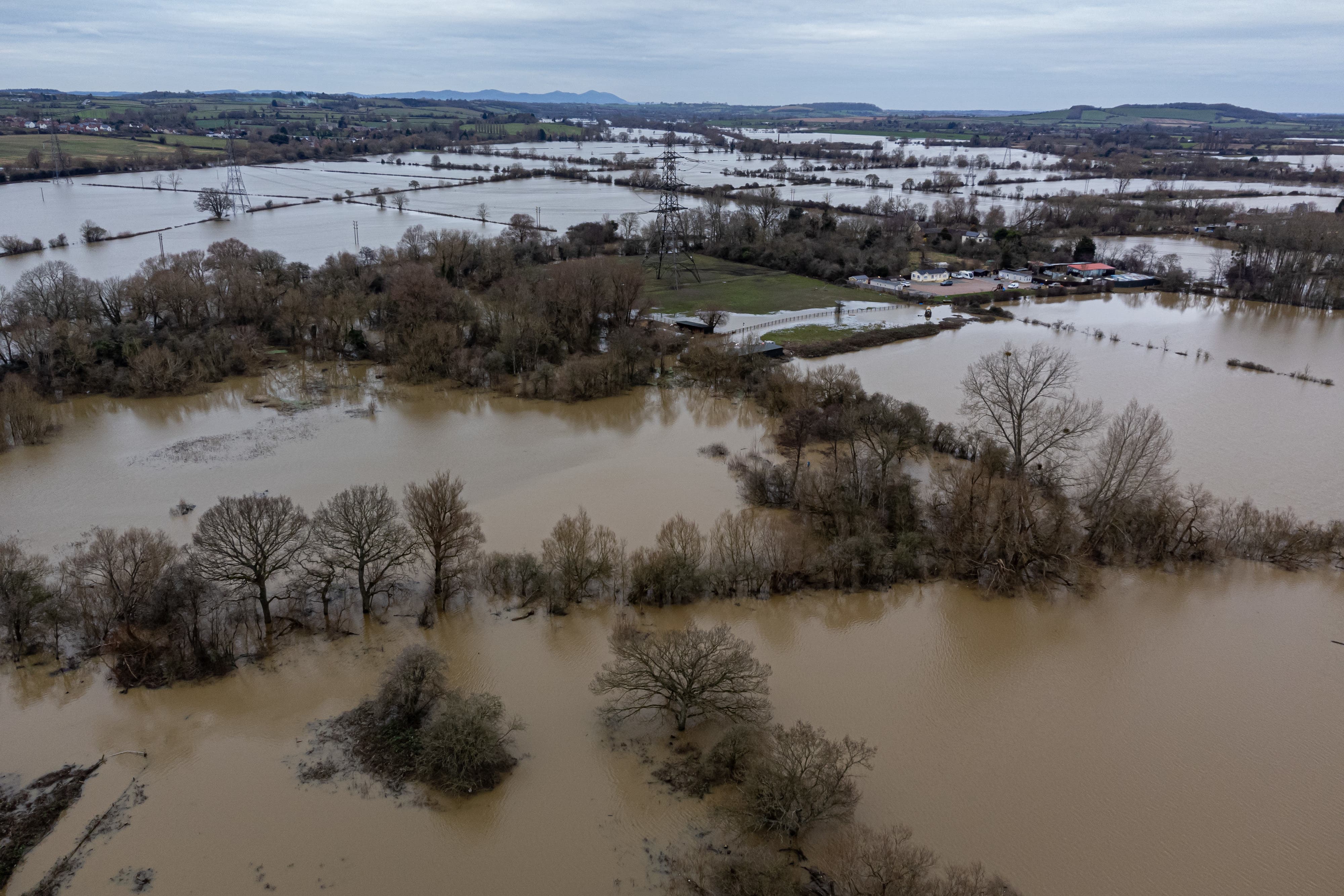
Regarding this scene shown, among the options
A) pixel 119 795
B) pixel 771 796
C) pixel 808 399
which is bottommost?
pixel 119 795

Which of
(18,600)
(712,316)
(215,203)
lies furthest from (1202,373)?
(215,203)

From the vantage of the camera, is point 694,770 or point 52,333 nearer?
point 694,770

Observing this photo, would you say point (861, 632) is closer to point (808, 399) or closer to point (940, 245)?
point (808, 399)

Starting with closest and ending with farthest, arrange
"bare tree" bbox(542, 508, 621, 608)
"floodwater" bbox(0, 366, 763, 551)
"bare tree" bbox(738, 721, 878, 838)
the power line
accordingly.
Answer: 1. "bare tree" bbox(738, 721, 878, 838)
2. "bare tree" bbox(542, 508, 621, 608)
3. "floodwater" bbox(0, 366, 763, 551)
4. the power line

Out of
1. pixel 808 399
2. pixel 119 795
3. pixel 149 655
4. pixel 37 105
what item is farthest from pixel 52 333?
pixel 37 105

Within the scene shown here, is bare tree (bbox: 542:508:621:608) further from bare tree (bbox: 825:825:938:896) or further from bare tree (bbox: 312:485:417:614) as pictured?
bare tree (bbox: 825:825:938:896)

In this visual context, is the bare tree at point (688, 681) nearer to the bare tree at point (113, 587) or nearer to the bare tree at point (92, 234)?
the bare tree at point (113, 587)

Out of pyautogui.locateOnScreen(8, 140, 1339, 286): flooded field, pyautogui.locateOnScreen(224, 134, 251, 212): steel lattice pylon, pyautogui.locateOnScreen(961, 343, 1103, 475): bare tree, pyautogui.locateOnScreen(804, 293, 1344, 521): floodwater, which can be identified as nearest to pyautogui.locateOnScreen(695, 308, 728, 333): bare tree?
pyautogui.locateOnScreen(804, 293, 1344, 521): floodwater
